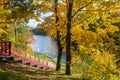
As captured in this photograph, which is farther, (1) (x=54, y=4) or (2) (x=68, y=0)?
(1) (x=54, y=4)

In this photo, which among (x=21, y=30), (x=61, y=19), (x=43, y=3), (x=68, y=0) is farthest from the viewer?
(x=21, y=30)

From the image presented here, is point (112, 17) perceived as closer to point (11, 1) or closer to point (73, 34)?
point (73, 34)

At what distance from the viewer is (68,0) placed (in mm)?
16891

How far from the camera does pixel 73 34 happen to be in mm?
20375

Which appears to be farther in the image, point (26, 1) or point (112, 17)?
point (112, 17)

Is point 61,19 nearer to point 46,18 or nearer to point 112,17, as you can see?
point 46,18

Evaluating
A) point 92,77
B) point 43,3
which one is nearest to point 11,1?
point 43,3

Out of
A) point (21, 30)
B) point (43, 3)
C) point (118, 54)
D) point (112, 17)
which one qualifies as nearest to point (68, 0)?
point (43, 3)

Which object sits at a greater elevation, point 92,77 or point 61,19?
point 61,19

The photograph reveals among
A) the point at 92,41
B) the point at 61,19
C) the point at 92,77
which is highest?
the point at 61,19

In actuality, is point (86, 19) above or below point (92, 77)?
above

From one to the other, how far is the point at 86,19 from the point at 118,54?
8.96m

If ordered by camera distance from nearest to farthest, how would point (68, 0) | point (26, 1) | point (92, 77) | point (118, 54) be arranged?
point (92, 77)
point (26, 1)
point (68, 0)
point (118, 54)

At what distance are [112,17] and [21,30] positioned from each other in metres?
37.6
